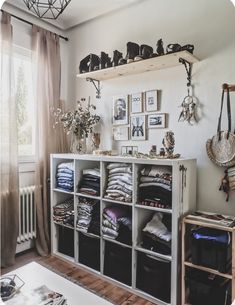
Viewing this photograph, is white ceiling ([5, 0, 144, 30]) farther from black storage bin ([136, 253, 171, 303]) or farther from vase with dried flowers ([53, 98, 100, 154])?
black storage bin ([136, 253, 171, 303])

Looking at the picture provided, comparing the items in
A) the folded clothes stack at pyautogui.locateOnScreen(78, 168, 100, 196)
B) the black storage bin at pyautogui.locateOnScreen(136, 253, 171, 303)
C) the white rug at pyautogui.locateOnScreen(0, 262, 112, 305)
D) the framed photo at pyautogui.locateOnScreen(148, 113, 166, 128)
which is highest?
the framed photo at pyautogui.locateOnScreen(148, 113, 166, 128)

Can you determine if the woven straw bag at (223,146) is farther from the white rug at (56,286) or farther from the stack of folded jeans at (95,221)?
the white rug at (56,286)

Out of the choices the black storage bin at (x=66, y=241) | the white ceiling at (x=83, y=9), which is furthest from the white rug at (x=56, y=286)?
the white ceiling at (x=83, y=9)

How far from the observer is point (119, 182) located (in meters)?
2.06

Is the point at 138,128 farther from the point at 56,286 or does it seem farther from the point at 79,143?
the point at 56,286

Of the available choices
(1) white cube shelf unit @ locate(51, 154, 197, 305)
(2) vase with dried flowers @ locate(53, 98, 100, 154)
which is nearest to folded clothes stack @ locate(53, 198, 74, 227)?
(1) white cube shelf unit @ locate(51, 154, 197, 305)

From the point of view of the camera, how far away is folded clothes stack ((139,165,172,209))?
1.80 meters

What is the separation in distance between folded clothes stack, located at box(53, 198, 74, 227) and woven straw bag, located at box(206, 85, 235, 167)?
55.6 inches

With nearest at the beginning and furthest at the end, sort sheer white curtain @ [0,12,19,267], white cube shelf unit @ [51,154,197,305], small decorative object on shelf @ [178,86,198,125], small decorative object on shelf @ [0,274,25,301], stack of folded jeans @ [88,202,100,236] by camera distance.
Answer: small decorative object on shelf @ [0,274,25,301]
white cube shelf unit @ [51,154,197,305]
small decorative object on shelf @ [178,86,198,125]
stack of folded jeans @ [88,202,100,236]
sheer white curtain @ [0,12,19,267]

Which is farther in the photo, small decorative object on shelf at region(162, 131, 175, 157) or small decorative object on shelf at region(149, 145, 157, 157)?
small decorative object on shelf at region(149, 145, 157, 157)

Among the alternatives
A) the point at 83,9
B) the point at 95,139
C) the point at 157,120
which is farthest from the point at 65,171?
the point at 83,9

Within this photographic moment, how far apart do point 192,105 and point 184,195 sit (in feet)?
2.50

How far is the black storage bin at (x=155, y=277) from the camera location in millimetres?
1798

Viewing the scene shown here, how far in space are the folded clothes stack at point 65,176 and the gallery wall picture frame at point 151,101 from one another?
922 mm
